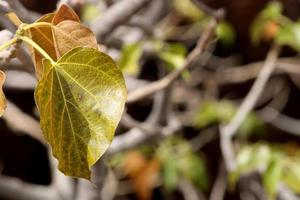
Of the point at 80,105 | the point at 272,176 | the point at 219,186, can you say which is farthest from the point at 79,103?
the point at 219,186

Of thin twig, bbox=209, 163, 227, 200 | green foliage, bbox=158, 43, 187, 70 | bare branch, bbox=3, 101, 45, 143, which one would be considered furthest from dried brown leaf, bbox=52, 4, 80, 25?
thin twig, bbox=209, 163, 227, 200

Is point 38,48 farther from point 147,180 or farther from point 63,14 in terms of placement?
point 147,180

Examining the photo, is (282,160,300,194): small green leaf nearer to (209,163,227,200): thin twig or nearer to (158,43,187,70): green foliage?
(158,43,187,70): green foliage

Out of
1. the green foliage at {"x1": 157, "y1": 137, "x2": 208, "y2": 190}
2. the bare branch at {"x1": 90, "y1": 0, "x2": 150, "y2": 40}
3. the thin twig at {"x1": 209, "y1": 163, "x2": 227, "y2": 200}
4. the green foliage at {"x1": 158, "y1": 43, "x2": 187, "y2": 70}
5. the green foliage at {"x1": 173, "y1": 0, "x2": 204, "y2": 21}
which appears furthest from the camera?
the thin twig at {"x1": 209, "y1": 163, "x2": 227, "y2": 200}

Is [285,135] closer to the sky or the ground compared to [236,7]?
closer to the ground

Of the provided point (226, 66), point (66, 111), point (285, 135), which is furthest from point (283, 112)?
point (66, 111)

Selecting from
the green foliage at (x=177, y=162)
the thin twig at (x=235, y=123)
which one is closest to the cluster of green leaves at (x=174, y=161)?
the green foliage at (x=177, y=162)

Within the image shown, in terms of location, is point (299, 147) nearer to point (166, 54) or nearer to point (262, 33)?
point (262, 33)
